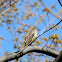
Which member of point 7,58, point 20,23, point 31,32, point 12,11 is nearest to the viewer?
point 7,58

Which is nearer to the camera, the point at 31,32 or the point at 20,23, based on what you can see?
the point at 31,32

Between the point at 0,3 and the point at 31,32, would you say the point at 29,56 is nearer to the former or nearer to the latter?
the point at 31,32

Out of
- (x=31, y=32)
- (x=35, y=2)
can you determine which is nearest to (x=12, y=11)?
(x=35, y=2)

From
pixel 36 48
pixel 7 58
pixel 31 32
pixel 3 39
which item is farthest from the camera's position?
pixel 3 39

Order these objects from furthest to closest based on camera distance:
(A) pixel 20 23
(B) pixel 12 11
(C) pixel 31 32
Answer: (B) pixel 12 11
(A) pixel 20 23
(C) pixel 31 32

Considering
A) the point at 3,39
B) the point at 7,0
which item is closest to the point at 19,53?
the point at 3,39

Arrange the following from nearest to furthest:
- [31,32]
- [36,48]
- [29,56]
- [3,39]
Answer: [36,48] → [31,32] → [29,56] → [3,39]

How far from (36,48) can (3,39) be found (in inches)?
152

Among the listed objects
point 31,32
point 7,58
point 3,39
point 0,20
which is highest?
point 0,20

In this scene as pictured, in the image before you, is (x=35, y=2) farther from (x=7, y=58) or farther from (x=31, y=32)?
(x=7, y=58)

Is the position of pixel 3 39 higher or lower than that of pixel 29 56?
higher

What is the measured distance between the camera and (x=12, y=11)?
9.34 metres

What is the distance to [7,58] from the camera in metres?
3.77

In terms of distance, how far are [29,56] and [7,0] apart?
390 cm
